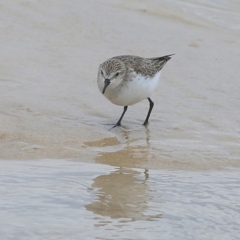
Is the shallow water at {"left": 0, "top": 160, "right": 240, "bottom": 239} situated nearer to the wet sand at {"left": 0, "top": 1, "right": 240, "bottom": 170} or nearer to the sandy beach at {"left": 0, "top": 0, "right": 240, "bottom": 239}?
the sandy beach at {"left": 0, "top": 0, "right": 240, "bottom": 239}

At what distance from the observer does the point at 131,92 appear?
7.53 meters

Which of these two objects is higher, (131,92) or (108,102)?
(131,92)

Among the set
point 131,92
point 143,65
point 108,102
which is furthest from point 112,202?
point 108,102

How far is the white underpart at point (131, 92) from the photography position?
7.47 m

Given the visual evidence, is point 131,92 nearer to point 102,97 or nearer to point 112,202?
point 102,97

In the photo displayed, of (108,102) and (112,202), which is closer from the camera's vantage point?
(112,202)

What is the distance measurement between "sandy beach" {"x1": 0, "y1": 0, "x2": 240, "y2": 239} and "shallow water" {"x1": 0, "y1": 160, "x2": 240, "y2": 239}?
0.17ft

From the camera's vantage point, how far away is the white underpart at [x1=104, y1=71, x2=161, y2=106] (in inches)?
294

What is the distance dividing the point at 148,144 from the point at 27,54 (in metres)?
2.81

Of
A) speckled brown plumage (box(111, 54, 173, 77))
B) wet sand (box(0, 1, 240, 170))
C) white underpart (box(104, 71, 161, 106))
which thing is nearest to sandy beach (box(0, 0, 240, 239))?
wet sand (box(0, 1, 240, 170))

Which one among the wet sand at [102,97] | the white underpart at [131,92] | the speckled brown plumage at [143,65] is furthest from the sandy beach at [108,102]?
the speckled brown plumage at [143,65]

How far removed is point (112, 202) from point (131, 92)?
7.98ft

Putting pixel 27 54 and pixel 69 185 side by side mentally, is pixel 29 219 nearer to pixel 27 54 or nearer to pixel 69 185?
pixel 69 185

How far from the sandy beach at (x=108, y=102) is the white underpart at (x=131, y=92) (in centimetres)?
26
